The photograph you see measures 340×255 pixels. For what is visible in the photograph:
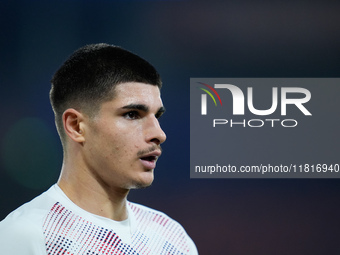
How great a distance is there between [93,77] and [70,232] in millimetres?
623

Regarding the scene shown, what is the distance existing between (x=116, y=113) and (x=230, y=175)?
2212 mm

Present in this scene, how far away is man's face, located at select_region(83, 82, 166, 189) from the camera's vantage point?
1.91 m

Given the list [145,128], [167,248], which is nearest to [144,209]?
[167,248]

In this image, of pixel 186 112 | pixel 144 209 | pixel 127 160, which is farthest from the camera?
pixel 186 112

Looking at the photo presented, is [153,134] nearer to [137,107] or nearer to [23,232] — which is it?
[137,107]

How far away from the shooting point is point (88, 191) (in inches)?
77.3

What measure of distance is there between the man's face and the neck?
48 mm

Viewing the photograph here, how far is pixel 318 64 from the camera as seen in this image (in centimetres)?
401

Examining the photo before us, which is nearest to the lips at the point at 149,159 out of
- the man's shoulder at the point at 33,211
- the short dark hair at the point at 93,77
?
the short dark hair at the point at 93,77

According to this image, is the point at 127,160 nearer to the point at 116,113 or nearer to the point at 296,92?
the point at 116,113

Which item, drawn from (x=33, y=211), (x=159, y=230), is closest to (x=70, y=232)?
(x=33, y=211)

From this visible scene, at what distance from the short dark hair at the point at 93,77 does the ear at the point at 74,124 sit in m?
0.03

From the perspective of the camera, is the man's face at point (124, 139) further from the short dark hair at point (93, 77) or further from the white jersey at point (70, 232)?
the white jersey at point (70, 232)

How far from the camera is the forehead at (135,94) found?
1.92 m
